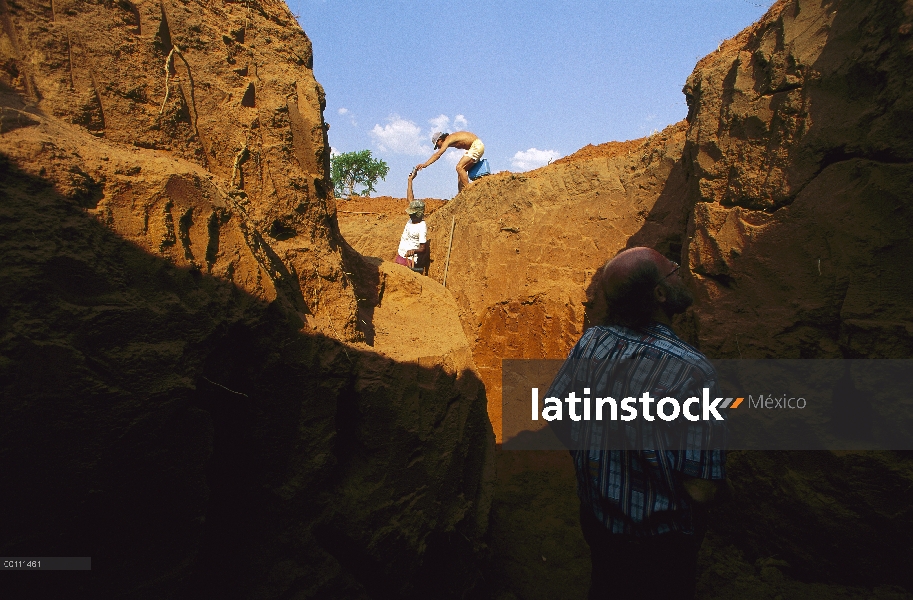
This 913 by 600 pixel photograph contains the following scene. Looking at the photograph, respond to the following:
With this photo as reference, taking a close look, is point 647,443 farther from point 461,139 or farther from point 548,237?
point 461,139

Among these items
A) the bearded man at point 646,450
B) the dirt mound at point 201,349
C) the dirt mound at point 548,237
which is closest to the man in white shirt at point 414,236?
the dirt mound at point 548,237

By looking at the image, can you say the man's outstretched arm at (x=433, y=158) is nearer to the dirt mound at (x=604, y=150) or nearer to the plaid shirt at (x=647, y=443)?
the dirt mound at (x=604, y=150)

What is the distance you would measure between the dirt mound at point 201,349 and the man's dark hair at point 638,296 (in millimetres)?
1364

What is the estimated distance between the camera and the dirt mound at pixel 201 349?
154cm

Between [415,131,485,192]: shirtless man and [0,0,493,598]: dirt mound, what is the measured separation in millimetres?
6112

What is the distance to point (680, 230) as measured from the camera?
482cm

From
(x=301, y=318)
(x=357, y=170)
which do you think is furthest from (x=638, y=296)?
(x=357, y=170)

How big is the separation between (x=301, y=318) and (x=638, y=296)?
1.56 meters

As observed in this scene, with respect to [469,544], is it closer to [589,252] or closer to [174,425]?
[174,425]

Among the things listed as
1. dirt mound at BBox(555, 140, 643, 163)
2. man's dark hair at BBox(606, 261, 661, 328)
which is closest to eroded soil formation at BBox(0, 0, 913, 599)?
man's dark hair at BBox(606, 261, 661, 328)

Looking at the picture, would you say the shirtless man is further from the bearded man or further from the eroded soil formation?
the bearded man

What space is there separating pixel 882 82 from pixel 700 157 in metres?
1.18

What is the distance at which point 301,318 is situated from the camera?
2.33 meters

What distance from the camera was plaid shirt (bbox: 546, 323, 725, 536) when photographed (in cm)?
168
